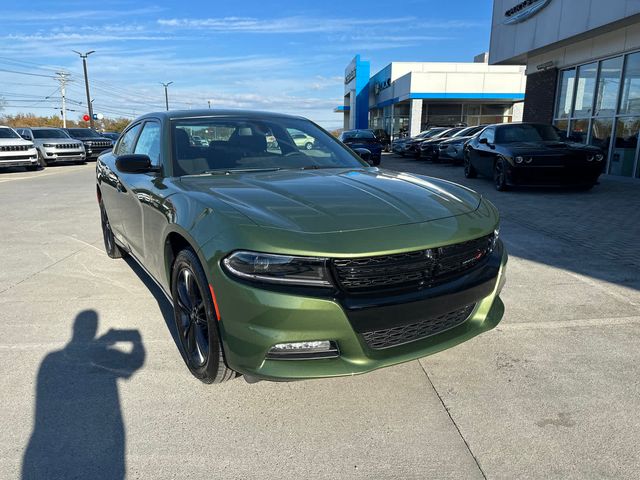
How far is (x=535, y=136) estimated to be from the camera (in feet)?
33.9

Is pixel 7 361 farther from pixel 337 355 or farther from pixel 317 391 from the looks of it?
pixel 337 355

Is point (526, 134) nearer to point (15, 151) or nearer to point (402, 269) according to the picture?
point (402, 269)

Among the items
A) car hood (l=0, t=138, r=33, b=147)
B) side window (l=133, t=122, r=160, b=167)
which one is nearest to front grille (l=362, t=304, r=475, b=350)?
side window (l=133, t=122, r=160, b=167)

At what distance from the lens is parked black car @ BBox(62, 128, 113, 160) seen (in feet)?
80.6

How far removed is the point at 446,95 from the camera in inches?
1228

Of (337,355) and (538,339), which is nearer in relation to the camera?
(337,355)

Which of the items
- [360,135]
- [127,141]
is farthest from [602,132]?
[127,141]

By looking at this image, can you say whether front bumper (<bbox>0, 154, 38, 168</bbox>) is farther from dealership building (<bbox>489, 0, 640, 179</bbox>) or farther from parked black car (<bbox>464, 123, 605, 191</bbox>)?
dealership building (<bbox>489, 0, 640, 179</bbox>)

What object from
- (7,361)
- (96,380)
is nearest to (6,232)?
(7,361)

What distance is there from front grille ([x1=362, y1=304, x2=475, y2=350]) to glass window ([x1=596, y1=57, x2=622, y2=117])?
1283cm

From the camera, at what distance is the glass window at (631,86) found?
1180 cm

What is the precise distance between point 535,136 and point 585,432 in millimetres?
9297

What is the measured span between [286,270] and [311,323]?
10.2 inches

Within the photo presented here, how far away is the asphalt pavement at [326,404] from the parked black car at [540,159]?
5776 millimetres
